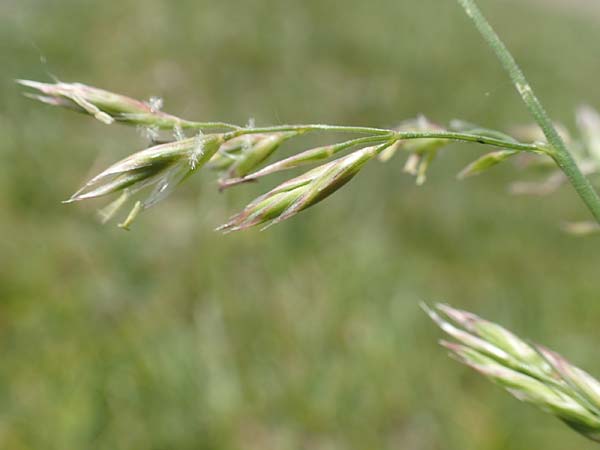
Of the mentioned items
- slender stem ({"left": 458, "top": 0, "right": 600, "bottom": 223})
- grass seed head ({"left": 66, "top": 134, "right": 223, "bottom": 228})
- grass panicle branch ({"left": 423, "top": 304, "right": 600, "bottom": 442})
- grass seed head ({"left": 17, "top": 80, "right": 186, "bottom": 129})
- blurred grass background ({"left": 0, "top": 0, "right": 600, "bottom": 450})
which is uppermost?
blurred grass background ({"left": 0, "top": 0, "right": 600, "bottom": 450})

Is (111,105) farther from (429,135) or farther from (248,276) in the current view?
(248,276)

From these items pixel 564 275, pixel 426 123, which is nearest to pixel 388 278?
pixel 564 275

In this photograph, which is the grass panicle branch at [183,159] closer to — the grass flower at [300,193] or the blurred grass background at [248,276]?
the grass flower at [300,193]

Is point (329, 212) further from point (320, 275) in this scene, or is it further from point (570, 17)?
point (570, 17)

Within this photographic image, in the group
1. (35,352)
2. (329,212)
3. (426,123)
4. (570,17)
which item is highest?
(570,17)

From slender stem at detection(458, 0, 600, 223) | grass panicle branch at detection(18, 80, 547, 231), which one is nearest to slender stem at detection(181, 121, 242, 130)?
grass panicle branch at detection(18, 80, 547, 231)

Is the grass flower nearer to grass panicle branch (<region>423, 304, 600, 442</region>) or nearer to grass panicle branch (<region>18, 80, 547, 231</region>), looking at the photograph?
grass panicle branch (<region>18, 80, 547, 231</region>)
